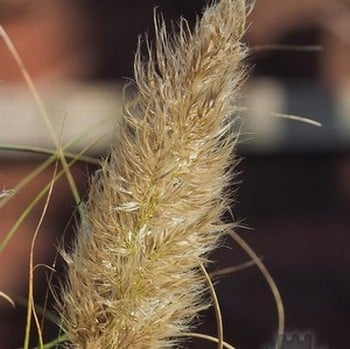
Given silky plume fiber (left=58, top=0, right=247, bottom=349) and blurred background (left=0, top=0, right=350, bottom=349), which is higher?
blurred background (left=0, top=0, right=350, bottom=349)

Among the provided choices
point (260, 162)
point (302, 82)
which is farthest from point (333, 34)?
point (260, 162)

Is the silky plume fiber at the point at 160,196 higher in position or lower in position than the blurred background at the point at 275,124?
lower

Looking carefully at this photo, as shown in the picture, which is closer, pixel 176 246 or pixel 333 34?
pixel 176 246

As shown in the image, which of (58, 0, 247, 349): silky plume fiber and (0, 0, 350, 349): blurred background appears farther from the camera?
(0, 0, 350, 349): blurred background

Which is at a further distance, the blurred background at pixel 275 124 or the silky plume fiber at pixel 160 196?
the blurred background at pixel 275 124

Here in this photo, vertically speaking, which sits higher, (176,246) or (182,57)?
(182,57)

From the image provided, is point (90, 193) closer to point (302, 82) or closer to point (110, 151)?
point (110, 151)
